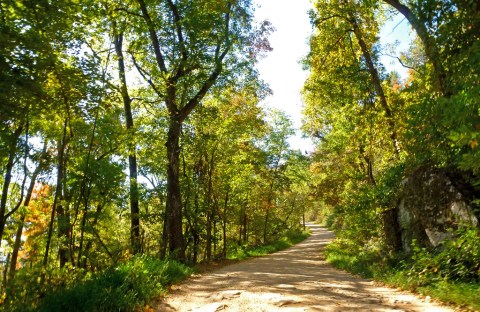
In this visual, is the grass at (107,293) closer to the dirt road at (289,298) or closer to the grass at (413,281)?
the dirt road at (289,298)

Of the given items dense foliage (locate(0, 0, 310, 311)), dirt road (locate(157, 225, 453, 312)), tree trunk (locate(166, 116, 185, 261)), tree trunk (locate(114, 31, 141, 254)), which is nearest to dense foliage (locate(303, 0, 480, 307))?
dirt road (locate(157, 225, 453, 312))

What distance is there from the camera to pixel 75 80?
680 cm

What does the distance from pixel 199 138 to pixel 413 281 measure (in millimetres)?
10218

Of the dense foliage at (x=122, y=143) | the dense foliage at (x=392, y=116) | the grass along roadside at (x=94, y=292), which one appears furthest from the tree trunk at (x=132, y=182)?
the dense foliage at (x=392, y=116)

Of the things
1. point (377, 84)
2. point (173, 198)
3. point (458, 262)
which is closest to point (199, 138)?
point (173, 198)

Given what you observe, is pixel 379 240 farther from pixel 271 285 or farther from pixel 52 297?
pixel 52 297

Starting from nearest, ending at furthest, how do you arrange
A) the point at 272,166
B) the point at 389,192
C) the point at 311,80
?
1. the point at 389,192
2. the point at 311,80
3. the point at 272,166

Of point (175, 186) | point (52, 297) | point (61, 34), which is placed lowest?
point (52, 297)

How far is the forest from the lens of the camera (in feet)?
18.0

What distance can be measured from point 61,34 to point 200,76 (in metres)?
5.74

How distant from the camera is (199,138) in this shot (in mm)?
15062

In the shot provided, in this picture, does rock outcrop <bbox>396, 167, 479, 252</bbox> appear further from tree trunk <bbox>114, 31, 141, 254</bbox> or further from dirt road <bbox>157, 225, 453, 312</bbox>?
tree trunk <bbox>114, 31, 141, 254</bbox>

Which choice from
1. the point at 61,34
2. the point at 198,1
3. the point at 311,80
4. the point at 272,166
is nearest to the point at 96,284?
the point at 61,34

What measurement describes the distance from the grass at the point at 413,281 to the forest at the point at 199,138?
0.07 metres
